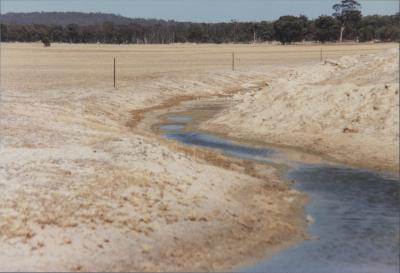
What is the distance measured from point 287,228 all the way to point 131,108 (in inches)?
906

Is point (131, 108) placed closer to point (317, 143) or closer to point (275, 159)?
point (275, 159)

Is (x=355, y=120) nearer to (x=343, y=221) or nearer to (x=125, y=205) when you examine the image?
(x=343, y=221)

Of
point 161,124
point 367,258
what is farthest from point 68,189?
point 161,124

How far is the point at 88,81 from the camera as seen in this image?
4606cm

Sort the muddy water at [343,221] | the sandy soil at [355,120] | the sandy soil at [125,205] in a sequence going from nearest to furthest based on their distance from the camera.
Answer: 1. the muddy water at [343,221]
2. the sandy soil at [355,120]
3. the sandy soil at [125,205]

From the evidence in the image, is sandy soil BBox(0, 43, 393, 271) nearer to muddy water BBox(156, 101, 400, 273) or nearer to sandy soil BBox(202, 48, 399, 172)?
muddy water BBox(156, 101, 400, 273)

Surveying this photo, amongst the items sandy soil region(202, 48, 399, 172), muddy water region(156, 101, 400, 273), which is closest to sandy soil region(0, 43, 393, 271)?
muddy water region(156, 101, 400, 273)

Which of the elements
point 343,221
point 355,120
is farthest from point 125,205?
point 355,120

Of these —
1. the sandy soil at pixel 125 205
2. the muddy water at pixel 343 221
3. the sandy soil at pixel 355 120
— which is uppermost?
the sandy soil at pixel 355 120

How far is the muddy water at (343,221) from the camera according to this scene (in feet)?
33.2

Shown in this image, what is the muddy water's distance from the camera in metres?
10.1

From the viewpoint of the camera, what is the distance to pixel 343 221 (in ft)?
39.8

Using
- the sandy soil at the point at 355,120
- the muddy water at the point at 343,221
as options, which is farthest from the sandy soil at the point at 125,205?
the sandy soil at the point at 355,120

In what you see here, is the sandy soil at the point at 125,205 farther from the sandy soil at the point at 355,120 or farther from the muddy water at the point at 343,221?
the sandy soil at the point at 355,120
